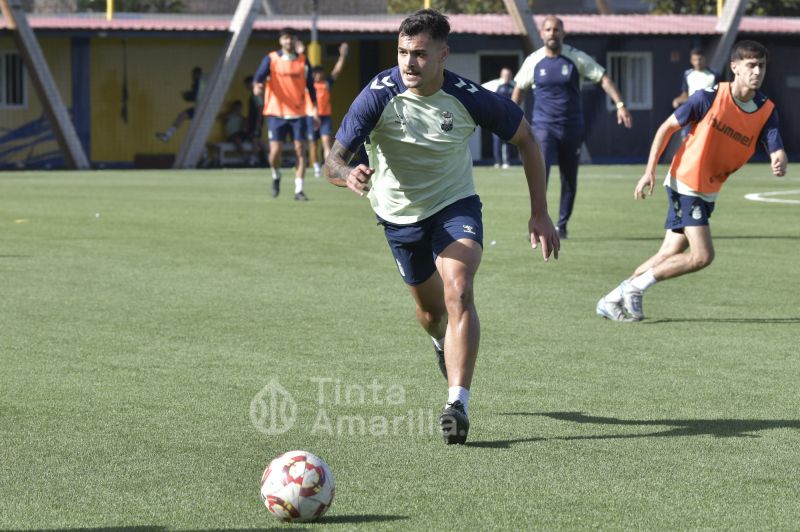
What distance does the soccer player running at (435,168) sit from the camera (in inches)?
267

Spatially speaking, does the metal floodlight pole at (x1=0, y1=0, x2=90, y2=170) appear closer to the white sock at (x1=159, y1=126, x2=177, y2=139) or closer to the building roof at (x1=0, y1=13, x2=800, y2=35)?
the building roof at (x1=0, y1=13, x2=800, y2=35)

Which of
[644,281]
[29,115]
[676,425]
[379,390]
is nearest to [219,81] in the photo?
[29,115]

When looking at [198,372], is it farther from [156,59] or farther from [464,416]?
[156,59]

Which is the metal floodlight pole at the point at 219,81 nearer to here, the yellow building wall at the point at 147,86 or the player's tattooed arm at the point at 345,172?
the yellow building wall at the point at 147,86

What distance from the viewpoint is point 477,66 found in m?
40.1

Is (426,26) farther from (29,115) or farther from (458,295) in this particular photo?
(29,115)

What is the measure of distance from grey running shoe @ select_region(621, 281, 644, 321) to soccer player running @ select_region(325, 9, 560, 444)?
342cm

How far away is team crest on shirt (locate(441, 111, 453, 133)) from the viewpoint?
7.05 meters

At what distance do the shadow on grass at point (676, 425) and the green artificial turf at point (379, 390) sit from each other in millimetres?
24

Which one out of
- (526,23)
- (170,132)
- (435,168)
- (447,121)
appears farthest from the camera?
(170,132)

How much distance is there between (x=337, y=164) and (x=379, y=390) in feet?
4.72

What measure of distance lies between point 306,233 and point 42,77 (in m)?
18.6

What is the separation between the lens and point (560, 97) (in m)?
16.0

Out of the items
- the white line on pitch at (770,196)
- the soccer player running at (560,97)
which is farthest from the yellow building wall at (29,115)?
the soccer player running at (560,97)
